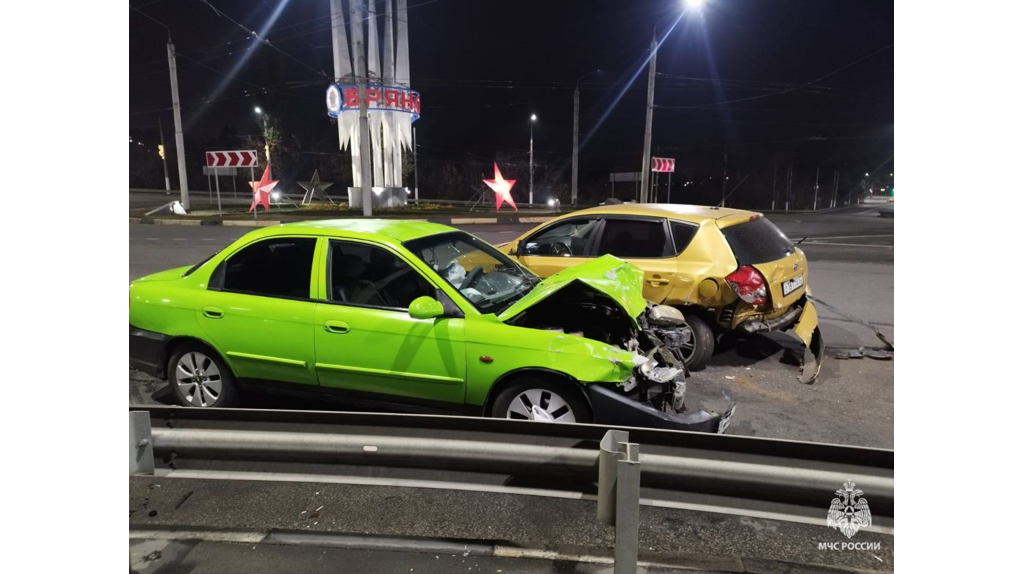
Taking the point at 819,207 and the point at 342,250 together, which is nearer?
the point at 342,250

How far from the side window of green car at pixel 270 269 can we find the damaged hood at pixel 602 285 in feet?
4.56

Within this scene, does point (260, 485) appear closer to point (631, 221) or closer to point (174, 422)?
point (174, 422)

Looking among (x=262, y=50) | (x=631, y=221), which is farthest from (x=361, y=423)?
(x=262, y=50)

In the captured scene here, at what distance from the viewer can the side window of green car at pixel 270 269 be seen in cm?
360

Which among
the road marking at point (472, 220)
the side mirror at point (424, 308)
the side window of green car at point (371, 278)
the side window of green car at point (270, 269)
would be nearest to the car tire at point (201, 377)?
the side window of green car at point (270, 269)

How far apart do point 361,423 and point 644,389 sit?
159 centimetres

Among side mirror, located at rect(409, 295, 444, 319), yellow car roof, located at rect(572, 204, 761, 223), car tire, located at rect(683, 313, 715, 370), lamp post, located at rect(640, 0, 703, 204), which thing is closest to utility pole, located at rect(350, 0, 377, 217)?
lamp post, located at rect(640, 0, 703, 204)

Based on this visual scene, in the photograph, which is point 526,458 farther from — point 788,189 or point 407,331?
point 788,189

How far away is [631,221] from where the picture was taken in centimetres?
521

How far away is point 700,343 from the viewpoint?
4750 mm

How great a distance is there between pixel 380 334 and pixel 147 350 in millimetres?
1815

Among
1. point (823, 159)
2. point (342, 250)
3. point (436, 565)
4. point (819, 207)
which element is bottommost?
point (436, 565)

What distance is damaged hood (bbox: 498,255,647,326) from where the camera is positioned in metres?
3.29

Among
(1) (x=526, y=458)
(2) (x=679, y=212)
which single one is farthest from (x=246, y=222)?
(1) (x=526, y=458)
